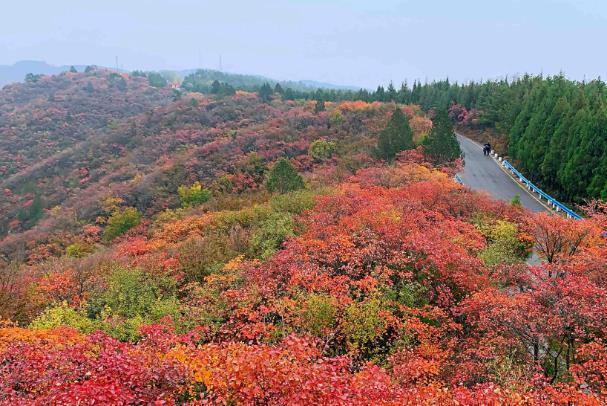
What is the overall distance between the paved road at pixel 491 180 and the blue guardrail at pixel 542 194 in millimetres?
662

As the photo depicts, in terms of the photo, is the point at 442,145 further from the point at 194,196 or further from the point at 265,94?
the point at 265,94

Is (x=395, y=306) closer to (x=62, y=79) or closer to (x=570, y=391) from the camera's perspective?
(x=570, y=391)

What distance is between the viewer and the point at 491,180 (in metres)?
36.2

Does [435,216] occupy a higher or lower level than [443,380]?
higher

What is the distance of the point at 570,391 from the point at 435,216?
1185 cm

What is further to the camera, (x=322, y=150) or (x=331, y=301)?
(x=322, y=150)

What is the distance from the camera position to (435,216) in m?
20.4

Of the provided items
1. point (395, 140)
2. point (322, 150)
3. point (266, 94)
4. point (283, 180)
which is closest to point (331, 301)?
point (283, 180)

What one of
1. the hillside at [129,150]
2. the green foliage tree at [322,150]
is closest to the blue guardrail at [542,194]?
the hillside at [129,150]

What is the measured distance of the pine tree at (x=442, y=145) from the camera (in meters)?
32.8

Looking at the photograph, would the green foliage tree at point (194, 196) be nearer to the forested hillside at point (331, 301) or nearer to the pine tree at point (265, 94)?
the forested hillside at point (331, 301)

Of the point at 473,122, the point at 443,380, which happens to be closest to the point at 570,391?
the point at 443,380

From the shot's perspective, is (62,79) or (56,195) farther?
(62,79)

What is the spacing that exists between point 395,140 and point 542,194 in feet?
36.5
